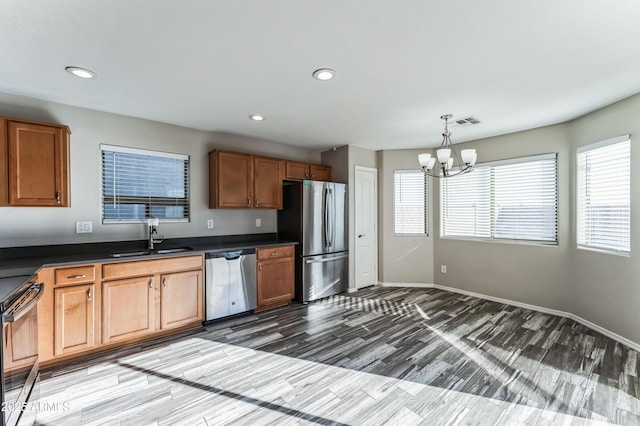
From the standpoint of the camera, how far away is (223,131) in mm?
3910

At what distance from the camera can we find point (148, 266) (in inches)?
113

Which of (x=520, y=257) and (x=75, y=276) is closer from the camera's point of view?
(x=75, y=276)

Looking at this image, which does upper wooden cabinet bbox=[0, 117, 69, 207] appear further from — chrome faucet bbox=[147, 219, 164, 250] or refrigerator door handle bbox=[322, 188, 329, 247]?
refrigerator door handle bbox=[322, 188, 329, 247]

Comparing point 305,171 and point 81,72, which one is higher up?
point 81,72

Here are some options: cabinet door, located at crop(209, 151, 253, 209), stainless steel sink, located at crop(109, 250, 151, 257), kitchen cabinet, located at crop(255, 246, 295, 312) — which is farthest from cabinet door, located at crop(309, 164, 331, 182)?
stainless steel sink, located at crop(109, 250, 151, 257)

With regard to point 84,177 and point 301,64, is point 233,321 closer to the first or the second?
point 84,177

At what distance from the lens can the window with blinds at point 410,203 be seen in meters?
4.94

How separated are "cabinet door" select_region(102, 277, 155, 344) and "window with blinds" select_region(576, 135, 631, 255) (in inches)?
192

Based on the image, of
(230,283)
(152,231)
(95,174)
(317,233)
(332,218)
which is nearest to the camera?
(95,174)

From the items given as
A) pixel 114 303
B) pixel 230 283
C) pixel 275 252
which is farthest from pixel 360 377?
pixel 114 303

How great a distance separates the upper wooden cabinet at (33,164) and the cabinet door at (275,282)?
221 cm

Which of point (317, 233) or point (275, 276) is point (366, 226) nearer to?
point (317, 233)

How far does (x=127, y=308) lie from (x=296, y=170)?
2.80 meters

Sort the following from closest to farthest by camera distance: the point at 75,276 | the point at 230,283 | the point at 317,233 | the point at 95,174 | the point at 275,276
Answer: the point at 75,276, the point at 95,174, the point at 230,283, the point at 275,276, the point at 317,233
